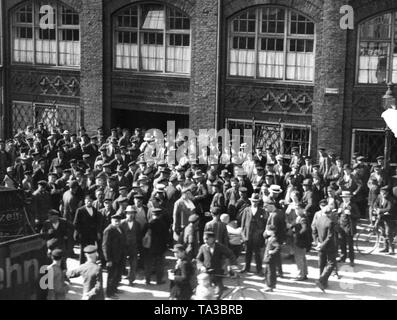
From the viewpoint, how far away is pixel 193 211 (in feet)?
42.9

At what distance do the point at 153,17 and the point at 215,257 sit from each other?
12188 mm

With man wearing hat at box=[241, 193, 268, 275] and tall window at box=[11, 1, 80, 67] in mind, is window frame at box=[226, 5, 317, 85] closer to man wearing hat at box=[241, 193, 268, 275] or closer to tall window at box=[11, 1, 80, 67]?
tall window at box=[11, 1, 80, 67]

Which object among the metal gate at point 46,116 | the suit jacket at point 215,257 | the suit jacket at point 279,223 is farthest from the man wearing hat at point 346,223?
the metal gate at point 46,116

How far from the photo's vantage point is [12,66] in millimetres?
23453

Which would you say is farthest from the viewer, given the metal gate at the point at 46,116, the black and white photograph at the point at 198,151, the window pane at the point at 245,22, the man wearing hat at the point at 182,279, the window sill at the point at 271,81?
the metal gate at the point at 46,116

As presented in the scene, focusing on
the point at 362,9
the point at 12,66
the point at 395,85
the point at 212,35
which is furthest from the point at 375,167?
the point at 12,66

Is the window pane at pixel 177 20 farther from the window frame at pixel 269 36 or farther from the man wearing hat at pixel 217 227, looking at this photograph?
the man wearing hat at pixel 217 227

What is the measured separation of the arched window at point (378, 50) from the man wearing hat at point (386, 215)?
5.38 m

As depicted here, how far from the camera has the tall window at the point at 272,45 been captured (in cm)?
1900

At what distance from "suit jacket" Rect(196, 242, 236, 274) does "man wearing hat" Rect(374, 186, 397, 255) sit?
456cm

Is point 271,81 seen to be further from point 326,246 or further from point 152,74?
point 326,246

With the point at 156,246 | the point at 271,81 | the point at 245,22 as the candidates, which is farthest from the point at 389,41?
the point at 156,246

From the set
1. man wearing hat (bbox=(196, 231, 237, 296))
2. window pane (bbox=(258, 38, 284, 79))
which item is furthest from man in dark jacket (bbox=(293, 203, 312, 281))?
window pane (bbox=(258, 38, 284, 79))

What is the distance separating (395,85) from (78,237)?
10395 millimetres
